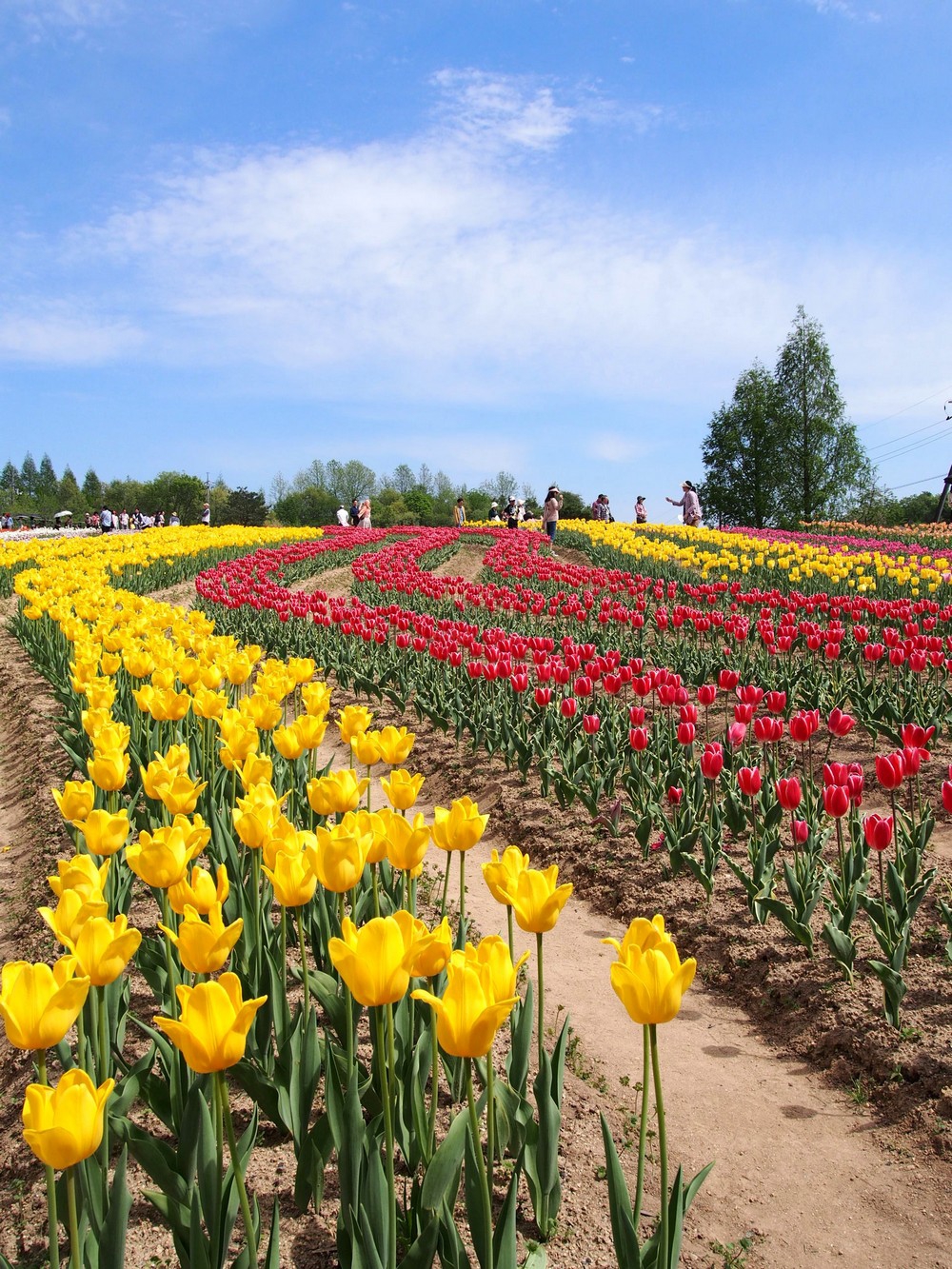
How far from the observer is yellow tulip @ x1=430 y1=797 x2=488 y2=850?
2.60m

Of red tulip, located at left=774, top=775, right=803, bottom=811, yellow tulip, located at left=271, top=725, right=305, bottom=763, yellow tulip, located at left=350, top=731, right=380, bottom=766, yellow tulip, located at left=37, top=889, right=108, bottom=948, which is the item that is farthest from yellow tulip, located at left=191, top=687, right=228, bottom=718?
red tulip, located at left=774, top=775, right=803, bottom=811

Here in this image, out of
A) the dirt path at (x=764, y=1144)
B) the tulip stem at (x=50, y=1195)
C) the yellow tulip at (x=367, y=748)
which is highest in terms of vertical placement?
the yellow tulip at (x=367, y=748)

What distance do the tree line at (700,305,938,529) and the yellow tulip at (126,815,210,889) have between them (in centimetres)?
5220

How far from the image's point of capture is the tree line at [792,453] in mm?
51875

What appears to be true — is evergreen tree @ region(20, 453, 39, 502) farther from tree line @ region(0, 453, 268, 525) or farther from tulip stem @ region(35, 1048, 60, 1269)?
tulip stem @ region(35, 1048, 60, 1269)

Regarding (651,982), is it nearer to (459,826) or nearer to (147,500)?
(459,826)

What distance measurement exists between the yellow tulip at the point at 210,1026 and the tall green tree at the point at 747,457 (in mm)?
55757

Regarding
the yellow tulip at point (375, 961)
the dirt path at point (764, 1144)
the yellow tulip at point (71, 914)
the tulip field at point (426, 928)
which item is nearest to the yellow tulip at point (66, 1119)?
the tulip field at point (426, 928)

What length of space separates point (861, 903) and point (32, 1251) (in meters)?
3.21

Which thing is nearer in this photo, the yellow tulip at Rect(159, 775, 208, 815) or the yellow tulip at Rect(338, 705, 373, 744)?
the yellow tulip at Rect(159, 775, 208, 815)

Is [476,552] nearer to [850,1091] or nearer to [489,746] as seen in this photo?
[489,746]

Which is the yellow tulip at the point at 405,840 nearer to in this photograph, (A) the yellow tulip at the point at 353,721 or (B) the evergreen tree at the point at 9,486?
(A) the yellow tulip at the point at 353,721

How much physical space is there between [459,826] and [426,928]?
0.39 m

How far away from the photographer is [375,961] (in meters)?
1.73
